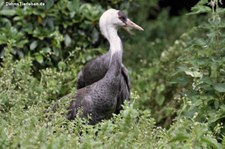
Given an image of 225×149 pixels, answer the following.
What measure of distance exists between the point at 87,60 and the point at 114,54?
2.85ft

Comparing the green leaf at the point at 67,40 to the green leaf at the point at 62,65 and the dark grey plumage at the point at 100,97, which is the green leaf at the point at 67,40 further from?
the dark grey plumage at the point at 100,97

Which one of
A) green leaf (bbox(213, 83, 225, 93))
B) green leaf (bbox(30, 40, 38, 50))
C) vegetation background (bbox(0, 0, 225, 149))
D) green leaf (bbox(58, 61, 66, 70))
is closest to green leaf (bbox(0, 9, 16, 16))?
vegetation background (bbox(0, 0, 225, 149))

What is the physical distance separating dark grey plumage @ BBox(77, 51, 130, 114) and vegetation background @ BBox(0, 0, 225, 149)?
0.45 ft

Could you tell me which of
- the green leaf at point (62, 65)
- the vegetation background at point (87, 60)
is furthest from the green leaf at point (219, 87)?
the green leaf at point (62, 65)

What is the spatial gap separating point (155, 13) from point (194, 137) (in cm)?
718

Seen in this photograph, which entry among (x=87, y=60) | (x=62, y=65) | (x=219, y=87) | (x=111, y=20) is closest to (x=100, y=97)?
(x=62, y=65)

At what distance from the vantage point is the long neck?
632cm

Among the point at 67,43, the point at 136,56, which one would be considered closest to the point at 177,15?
the point at 136,56

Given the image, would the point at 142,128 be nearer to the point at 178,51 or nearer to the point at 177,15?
the point at 178,51

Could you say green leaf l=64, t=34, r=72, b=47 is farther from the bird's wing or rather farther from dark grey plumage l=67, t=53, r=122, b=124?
dark grey plumage l=67, t=53, r=122, b=124

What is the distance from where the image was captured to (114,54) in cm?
639

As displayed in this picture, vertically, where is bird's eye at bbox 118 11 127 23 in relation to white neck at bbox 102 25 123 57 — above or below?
above

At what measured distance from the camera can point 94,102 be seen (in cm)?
625

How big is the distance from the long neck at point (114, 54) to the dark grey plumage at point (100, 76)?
0.07 metres
